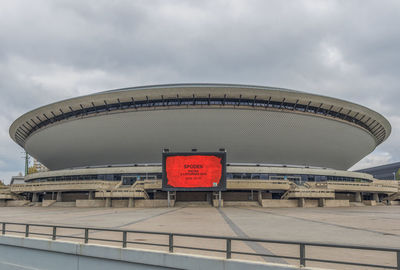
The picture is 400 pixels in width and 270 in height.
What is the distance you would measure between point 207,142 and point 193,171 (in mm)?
9887

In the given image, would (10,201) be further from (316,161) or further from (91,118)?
(316,161)

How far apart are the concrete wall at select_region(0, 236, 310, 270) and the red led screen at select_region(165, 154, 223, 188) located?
21.7 m

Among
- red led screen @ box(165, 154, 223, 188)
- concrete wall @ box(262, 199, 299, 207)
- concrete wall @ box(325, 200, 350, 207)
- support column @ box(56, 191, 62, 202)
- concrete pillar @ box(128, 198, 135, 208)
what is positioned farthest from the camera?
support column @ box(56, 191, 62, 202)

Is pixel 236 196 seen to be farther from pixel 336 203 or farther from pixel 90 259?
pixel 90 259

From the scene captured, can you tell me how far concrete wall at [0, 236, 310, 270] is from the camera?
9.23 metres

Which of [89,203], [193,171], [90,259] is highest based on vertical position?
[193,171]

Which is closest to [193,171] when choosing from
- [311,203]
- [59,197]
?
[311,203]

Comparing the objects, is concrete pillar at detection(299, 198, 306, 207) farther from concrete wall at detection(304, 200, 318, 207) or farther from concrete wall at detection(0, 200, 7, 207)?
concrete wall at detection(0, 200, 7, 207)

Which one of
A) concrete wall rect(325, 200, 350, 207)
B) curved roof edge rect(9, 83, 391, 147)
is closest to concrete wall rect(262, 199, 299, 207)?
concrete wall rect(325, 200, 350, 207)

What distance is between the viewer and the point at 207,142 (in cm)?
4419

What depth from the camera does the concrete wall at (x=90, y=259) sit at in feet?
30.3

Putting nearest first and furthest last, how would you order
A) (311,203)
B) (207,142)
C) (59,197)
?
1. (311,203)
2. (59,197)
3. (207,142)

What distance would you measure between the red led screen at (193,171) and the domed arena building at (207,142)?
3.75 meters

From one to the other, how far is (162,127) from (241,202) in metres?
14.7
